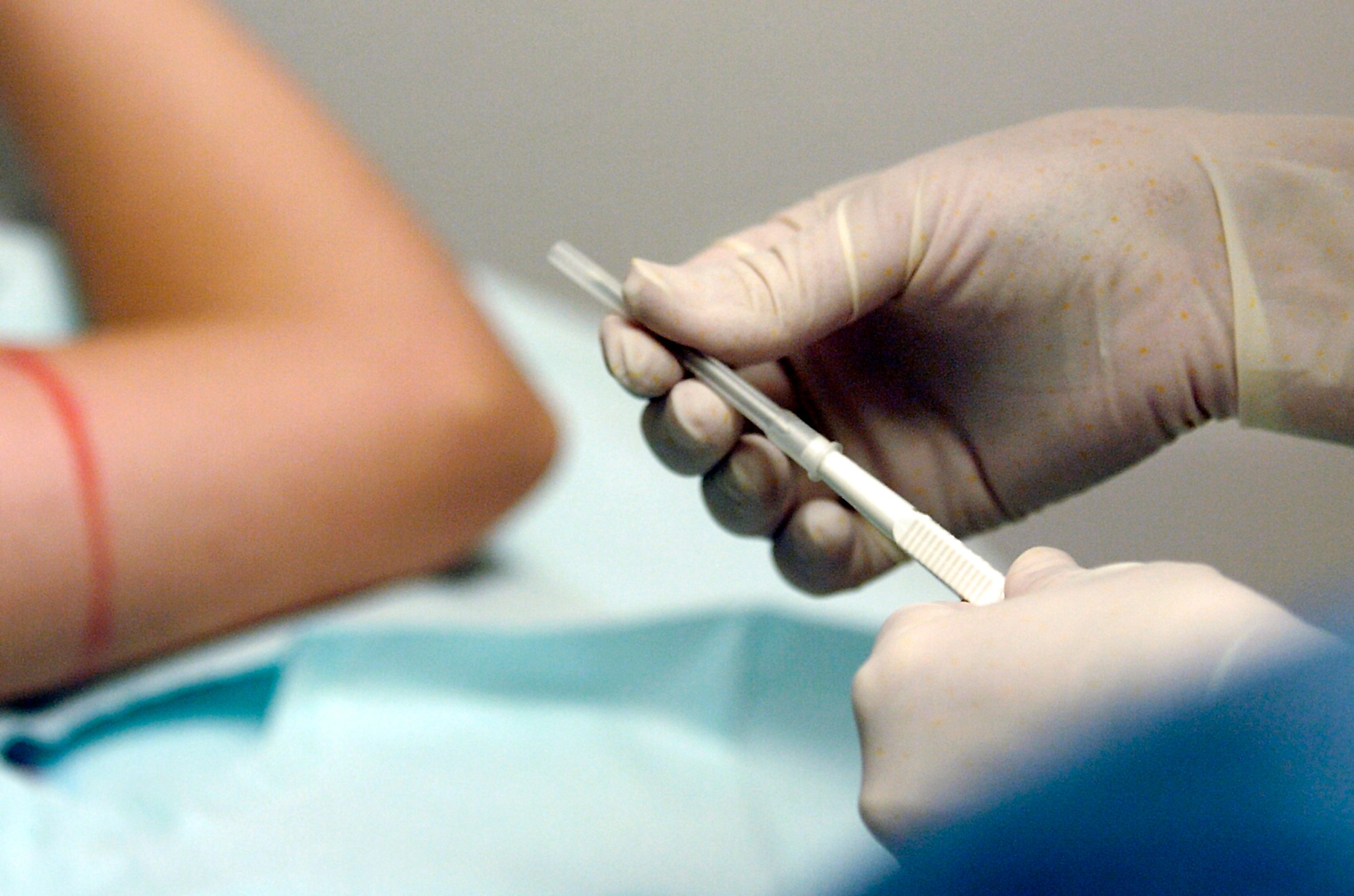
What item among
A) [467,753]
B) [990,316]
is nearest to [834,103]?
[990,316]

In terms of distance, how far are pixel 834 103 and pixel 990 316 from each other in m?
0.12

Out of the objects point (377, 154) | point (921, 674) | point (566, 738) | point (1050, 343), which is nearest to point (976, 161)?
point (1050, 343)

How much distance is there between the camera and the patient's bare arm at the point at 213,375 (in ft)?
1.69

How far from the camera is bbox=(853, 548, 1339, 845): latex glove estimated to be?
232mm

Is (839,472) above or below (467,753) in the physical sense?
above

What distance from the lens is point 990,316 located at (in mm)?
383

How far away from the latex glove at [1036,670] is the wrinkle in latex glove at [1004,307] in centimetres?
9

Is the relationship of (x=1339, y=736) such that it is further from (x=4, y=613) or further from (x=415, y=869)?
(x=4, y=613)

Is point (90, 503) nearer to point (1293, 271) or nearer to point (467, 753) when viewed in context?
point (467, 753)

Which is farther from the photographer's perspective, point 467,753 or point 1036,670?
point 467,753

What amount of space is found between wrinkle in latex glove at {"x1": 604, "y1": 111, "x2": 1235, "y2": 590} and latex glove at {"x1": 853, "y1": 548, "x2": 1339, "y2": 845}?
3.5 inches

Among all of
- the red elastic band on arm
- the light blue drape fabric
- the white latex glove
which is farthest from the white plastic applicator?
the red elastic band on arm

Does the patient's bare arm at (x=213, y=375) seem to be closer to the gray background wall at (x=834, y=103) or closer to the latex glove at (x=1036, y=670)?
the gray background wall at (x=834, y=103)

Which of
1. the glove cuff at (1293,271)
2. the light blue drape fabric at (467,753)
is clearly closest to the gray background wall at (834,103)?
the glove cuff at (1293,271)
